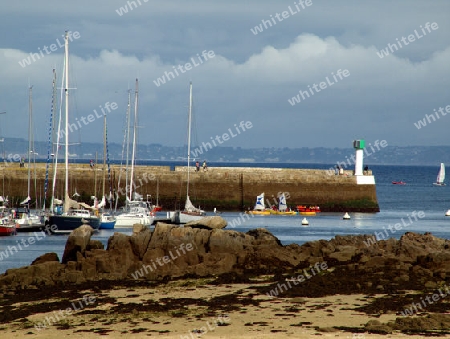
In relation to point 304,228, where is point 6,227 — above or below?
above

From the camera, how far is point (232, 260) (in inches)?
1101

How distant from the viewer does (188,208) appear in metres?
66.1

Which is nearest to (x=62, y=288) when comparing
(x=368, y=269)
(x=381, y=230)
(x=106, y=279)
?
(x=106, y=279)

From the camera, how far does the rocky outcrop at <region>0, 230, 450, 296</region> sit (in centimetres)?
2517

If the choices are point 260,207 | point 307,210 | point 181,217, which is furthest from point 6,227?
point 307,210

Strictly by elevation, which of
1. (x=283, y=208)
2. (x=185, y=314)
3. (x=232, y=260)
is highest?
(x=283, y=208)

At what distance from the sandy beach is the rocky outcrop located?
161 centimetres

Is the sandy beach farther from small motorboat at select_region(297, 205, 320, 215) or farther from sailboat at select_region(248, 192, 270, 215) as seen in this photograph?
small motorboat at select_region(297, 205, 320, 215)

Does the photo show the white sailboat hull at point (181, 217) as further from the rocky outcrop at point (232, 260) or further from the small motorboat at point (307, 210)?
the rocky outcrop at point (232, 260)

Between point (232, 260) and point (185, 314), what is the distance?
7229mm

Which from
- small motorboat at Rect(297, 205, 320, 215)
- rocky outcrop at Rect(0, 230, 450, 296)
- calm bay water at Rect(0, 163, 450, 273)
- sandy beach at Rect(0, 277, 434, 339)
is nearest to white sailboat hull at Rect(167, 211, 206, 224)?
calm bay water at Rect(0, 163, 450, 273)

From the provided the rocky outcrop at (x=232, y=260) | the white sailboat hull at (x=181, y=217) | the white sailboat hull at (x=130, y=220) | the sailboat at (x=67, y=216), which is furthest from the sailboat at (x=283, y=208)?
the rocky outcrop at (x=232, y=260)

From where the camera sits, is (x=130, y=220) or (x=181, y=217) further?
(x=181, y=217)

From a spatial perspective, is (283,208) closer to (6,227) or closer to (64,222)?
(64,222)
